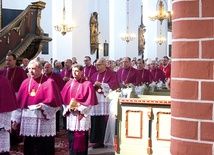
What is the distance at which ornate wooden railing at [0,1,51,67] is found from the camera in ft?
36.9

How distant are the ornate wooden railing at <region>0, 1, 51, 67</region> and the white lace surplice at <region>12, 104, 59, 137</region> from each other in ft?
17.4

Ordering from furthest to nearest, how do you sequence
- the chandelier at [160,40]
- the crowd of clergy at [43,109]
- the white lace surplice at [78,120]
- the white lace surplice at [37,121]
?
the chandelier at [160,40]
the white lace surplice at [78,120]
the white lace surplice at [37,121]
the crowd of clergy at [43,109]

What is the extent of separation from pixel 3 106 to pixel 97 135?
401 cm

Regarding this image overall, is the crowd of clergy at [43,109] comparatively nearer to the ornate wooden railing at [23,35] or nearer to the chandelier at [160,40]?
the ornate wooden railing at [23,35]

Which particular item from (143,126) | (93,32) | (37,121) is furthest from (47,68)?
(93,32)

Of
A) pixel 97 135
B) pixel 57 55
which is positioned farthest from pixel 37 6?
pixel 97 135

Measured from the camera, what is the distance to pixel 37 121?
234 inches

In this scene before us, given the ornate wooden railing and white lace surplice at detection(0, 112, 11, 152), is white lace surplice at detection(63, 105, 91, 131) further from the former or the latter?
the ornate wooden railing

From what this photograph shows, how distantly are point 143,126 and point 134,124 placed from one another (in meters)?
0.19

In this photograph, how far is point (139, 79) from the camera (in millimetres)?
12523

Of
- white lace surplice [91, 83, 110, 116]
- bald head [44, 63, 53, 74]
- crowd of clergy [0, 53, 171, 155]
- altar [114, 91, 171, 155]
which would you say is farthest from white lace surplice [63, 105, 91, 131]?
bald head [44, 63, 53, 74]

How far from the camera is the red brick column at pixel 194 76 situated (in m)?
1.62

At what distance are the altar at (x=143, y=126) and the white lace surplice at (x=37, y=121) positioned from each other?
177 centimetres

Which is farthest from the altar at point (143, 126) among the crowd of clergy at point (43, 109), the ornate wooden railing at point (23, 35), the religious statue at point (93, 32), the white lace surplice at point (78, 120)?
the religious statue at point (93, 32)
